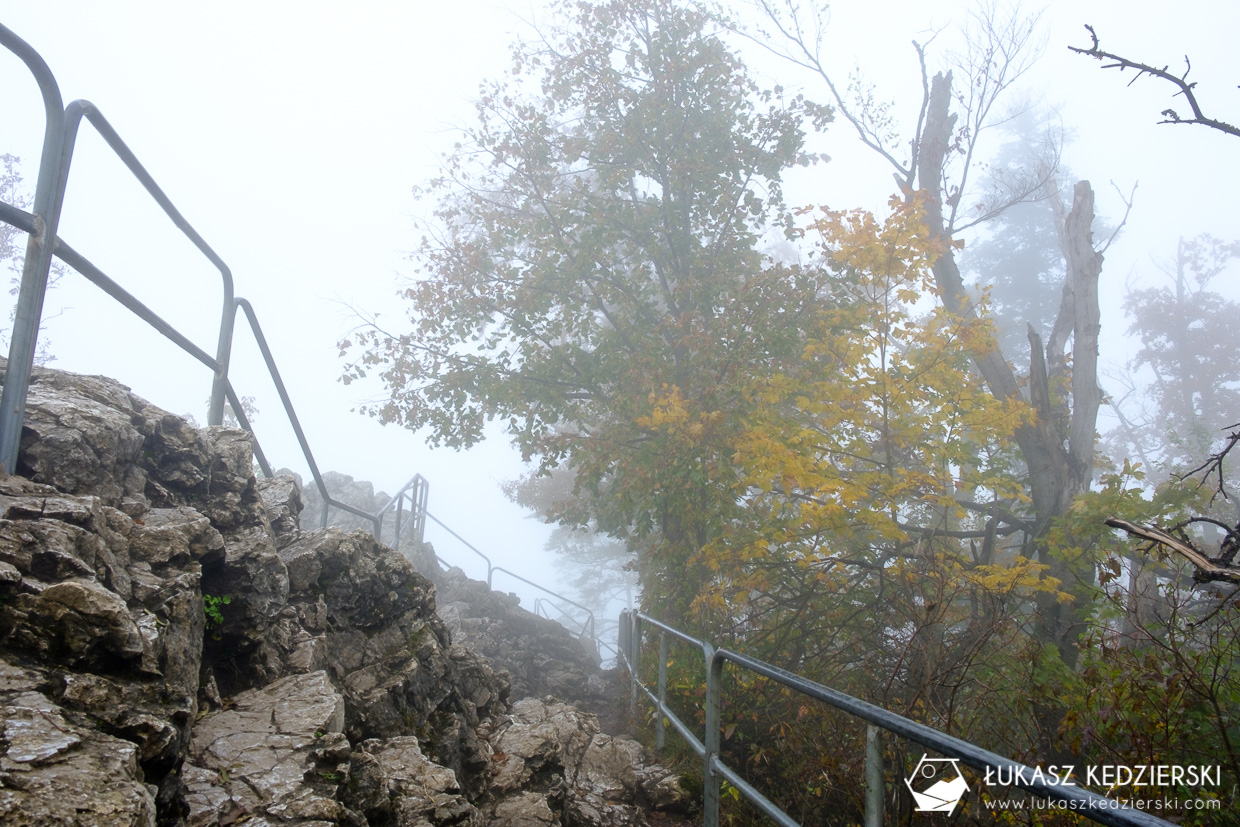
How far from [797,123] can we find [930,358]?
235 inches

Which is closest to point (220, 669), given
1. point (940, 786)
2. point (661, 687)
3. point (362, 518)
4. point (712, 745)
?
point (712, 745)

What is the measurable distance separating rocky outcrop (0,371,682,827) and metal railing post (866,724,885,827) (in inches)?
62.5

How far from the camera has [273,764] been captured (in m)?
2.19

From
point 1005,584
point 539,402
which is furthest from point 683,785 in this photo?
point 539,402

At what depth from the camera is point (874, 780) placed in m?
2.02

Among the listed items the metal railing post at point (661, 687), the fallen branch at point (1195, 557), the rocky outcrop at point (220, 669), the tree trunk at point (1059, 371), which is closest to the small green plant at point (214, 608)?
the rocky outcrop at point (220, 669)

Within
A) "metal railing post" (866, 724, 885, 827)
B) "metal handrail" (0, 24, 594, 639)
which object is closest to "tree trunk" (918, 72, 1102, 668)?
"metal railing post" (866, 724, 885, 827)

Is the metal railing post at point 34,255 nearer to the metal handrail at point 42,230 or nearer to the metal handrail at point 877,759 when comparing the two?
the metal handrail at point 42,230

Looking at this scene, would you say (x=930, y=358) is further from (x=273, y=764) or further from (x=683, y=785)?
(x=273, y=764)

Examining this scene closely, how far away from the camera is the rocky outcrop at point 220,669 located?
1687 mm

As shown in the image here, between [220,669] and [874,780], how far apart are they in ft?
8.31

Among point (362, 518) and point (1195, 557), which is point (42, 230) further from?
point (362, 518)

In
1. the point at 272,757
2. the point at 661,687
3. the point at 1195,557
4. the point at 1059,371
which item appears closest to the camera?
the point at 1195,557

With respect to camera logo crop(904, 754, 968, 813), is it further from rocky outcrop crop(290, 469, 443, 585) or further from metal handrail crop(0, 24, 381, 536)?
rocky outcrop crop(290, 469, 443, 585)
